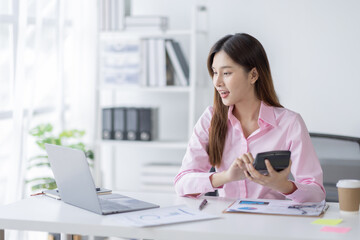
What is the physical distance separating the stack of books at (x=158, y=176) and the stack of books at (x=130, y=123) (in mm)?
195

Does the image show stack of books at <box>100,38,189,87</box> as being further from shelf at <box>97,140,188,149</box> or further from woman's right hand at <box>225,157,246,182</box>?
woman's right hand at <box>225,157,246,182</box>

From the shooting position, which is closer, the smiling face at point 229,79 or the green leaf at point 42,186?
the smiling face at point 229,79

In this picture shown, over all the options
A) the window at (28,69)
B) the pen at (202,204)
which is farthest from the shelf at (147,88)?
the pen at (202,204)

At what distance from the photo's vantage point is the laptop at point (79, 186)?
171cm

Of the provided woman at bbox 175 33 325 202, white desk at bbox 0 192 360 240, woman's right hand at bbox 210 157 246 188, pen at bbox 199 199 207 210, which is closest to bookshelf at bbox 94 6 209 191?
woman at bbox 175 33 325 202

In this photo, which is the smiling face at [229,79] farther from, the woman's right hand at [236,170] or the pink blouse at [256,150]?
the woman's right hand at [236,170]

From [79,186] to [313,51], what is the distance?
2.25m

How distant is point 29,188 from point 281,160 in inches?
81.8

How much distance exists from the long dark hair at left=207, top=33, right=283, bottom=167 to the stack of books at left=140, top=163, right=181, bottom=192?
57.5 inches

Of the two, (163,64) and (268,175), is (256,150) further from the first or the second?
(163,64)

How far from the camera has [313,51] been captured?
3.63 m

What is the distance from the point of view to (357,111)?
11.6ft

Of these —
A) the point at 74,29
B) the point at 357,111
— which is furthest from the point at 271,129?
the point at 74,29

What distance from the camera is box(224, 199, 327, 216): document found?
1774 mm
